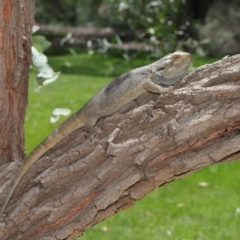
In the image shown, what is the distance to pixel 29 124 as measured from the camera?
10.2 metres

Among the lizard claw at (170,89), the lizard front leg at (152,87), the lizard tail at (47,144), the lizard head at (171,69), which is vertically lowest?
the lizard tail at (47,144)

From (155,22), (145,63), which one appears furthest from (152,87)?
(145,63)

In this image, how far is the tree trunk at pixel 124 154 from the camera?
2.57m

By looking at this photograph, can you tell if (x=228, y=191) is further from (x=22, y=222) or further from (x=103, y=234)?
(x=22, y=222)

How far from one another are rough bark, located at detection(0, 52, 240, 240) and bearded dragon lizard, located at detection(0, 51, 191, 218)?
0.16 ft

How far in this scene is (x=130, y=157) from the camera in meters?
A: 2.64

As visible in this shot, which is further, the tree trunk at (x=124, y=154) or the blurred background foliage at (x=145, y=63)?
the blurred background foliage at (x=145, y=63)

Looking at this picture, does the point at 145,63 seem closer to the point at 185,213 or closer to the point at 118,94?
the point at 185,213

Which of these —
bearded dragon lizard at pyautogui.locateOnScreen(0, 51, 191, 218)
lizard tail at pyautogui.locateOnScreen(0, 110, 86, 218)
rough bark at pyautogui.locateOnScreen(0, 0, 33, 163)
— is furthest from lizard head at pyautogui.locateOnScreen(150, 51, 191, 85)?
rough bark at pyautogui.locateOnScreen(0, 0, 33, 163)

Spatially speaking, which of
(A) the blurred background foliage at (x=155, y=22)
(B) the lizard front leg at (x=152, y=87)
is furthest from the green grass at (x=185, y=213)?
(A) the blurred background foliage at (x=155, y=22)

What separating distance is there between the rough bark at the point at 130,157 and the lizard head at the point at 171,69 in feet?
0.63

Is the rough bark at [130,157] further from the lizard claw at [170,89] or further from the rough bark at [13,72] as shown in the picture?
the rough bark at [13,72]

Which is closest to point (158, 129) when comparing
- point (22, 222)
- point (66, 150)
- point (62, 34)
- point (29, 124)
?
point (66, 150)

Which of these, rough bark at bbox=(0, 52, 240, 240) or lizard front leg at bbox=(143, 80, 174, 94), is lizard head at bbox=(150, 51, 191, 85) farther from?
rough bark at bbox=(0, 52, 240, 240)
